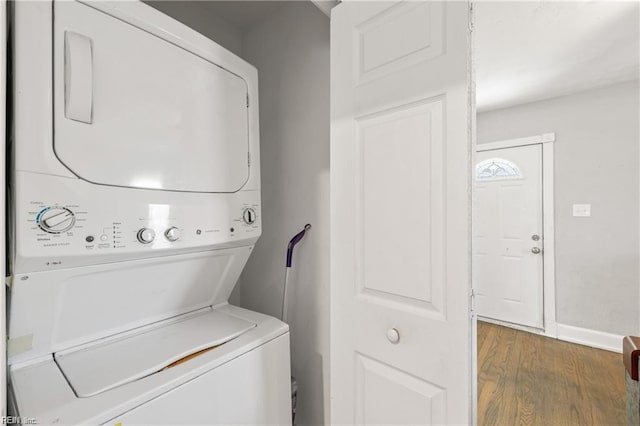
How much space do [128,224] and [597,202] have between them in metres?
4.07

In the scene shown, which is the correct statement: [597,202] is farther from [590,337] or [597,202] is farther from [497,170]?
[590,337]

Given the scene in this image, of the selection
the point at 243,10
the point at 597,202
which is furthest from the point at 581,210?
the point at 243,10

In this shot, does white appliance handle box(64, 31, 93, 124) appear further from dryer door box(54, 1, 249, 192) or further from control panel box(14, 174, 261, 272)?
control panel box(14, 174, 261, 272)

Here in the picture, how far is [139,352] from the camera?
99 centimetres

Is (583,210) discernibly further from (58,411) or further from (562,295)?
(58,411)

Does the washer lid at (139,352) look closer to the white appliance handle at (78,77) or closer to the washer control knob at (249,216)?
the washer control knob at (249,216)

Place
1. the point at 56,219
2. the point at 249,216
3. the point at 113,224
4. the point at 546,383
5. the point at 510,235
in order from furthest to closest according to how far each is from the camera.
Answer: the point at 510,235, the point at 546,383, the point at 249,216, the point at 113,224, the point at 56,219

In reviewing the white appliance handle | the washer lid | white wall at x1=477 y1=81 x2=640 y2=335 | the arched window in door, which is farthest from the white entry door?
the white appliance handle

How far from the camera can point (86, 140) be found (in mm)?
856

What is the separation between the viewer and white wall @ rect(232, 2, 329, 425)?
59.7 inches

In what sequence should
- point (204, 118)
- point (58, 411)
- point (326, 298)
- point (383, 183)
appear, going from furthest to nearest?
point (326, 298)
point (204, 118)
point (383, 183)
point (58, 411)

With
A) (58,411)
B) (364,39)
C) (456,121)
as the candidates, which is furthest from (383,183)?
(58,411)

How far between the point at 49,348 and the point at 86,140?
692 millimetres

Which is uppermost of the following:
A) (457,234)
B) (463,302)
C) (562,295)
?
(457,234)
